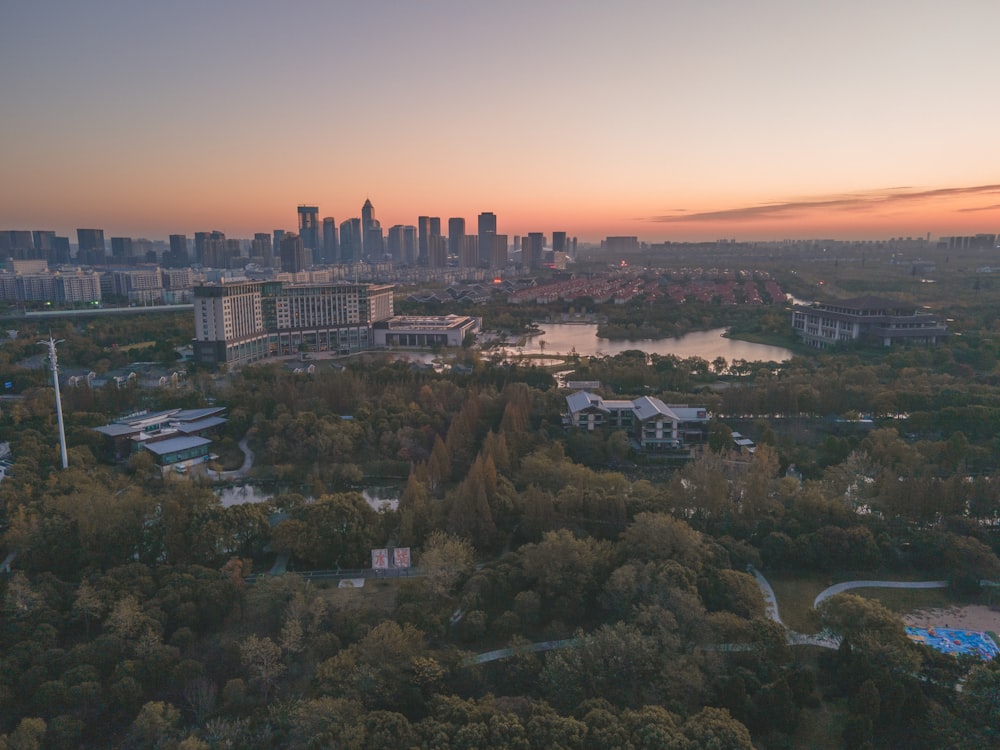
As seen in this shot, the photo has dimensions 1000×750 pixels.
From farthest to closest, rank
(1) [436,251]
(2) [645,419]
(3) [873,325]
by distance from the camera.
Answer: (1) [436,251] < (3) [873,325] < (2) [645,419]

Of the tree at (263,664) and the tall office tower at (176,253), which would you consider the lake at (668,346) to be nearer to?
the tree at (263,664)

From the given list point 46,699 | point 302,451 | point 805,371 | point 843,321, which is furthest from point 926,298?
point 46,699

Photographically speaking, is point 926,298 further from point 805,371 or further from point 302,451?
point 302,451

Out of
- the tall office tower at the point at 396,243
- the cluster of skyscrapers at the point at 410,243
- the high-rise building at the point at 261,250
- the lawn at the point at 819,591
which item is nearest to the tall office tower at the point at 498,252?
the cluster of skyscrapers at the point at 410,243

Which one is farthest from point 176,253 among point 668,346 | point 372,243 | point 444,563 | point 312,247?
point 444,563

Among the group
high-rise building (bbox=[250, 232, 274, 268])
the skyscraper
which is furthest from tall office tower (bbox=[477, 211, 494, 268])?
high-rise building (bbox=[250, 232, 274, 268])

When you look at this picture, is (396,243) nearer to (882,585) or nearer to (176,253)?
(176,253)
